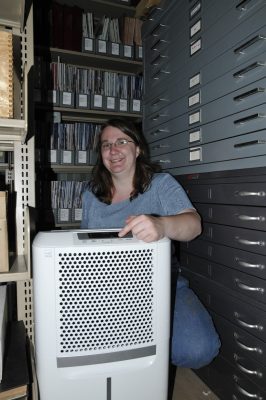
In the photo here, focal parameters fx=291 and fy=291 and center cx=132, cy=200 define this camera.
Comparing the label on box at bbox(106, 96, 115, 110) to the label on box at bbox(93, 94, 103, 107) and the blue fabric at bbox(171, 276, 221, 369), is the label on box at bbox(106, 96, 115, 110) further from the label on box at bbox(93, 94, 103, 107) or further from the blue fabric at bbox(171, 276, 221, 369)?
the blue fabric at bbox(171, 276, 221, 369)

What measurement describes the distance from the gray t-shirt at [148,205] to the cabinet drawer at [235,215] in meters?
0.15

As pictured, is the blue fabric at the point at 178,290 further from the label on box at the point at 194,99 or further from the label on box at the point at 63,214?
the label on box at the point at 63,214

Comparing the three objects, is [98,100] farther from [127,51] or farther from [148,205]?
[148,205]

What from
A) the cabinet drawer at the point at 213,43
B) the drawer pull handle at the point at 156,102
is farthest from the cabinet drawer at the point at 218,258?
the drawer pull handle at the point at 156,102

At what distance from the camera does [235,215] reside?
41.9 inches

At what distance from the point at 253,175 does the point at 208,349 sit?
65 cm

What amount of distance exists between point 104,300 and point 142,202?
64cm

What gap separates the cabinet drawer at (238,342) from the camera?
98cm

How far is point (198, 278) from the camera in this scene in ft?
4.32

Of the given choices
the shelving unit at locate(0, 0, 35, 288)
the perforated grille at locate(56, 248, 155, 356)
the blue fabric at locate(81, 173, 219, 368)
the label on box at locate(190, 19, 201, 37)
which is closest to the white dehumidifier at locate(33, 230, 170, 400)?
the perforated grille at locate(56, 248, 155, 356)

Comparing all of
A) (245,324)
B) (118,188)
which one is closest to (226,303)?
(245,324)

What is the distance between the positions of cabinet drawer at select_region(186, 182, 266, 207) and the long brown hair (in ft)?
0.69

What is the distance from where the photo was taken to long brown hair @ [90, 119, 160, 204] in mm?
1327

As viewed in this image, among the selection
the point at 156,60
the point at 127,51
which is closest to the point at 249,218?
the point at 156,60
